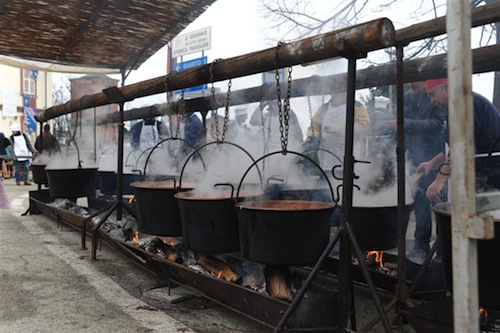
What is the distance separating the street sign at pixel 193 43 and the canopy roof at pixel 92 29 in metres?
5.85

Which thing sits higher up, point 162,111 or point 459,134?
point 162,111

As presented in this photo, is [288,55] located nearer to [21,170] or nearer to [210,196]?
[210,196]

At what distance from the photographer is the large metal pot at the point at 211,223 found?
11.0 ft

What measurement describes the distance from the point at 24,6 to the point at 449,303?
610cm

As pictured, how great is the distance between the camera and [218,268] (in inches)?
148

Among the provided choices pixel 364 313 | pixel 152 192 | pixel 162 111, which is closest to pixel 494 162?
pixel 364 313

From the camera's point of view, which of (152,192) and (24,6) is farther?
(24,6)

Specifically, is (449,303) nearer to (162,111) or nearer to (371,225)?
(371,225)

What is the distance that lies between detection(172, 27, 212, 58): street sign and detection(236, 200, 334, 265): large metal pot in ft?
38.2

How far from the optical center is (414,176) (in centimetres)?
454

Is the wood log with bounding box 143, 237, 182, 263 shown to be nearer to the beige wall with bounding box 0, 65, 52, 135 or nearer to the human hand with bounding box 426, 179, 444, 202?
the human hand with bounding box 426, 179, 444, 202

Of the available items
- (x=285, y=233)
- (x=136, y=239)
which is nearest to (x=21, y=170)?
(x=136, y=239)

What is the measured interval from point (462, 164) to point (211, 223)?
226cm

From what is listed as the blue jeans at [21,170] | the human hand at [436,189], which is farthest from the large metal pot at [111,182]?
the blue jeans at [21,170]
